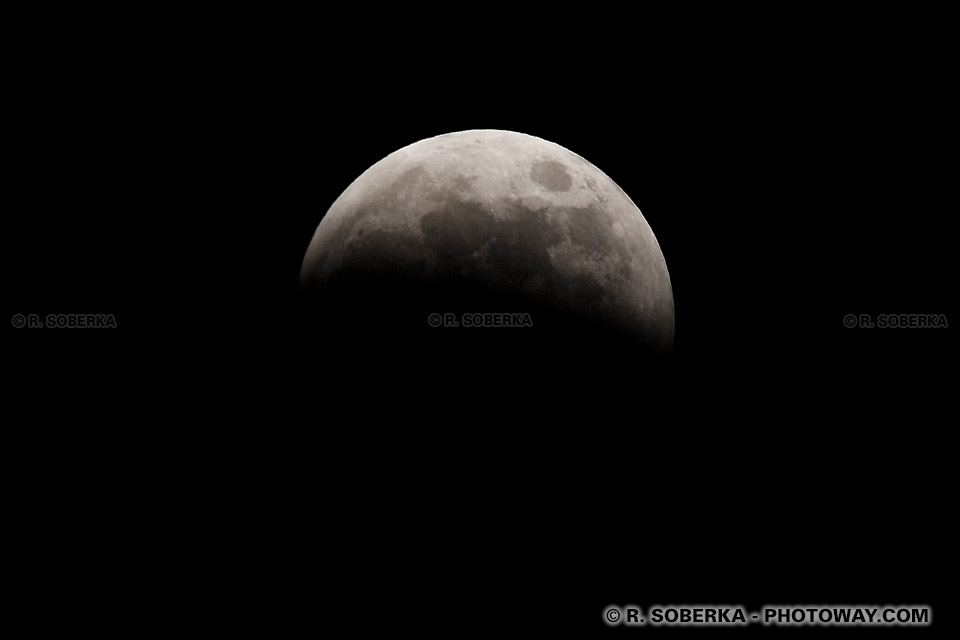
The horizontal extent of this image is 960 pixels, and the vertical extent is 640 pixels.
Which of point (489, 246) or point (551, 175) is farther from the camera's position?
point (551, 175)

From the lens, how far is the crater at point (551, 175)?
702 cm

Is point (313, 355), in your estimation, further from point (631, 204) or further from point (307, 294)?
point (631, 204)

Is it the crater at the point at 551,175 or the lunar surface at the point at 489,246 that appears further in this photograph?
the crater at the point at 551,175

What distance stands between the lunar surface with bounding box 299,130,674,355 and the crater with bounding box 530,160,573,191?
12 mm

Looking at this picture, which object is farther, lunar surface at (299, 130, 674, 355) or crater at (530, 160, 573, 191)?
crater at (530, 160, 573, 191)

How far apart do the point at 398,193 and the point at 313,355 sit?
4.77ft

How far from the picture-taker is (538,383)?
6.70 meters

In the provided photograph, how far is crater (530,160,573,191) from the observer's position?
7.02m

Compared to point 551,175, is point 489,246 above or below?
below

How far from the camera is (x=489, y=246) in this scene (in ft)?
21.6

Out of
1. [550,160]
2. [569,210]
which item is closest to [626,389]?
[569,210]

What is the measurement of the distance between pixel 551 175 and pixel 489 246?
36.9 inches

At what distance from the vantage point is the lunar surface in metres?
6.57

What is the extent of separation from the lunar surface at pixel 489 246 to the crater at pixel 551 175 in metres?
0.01
